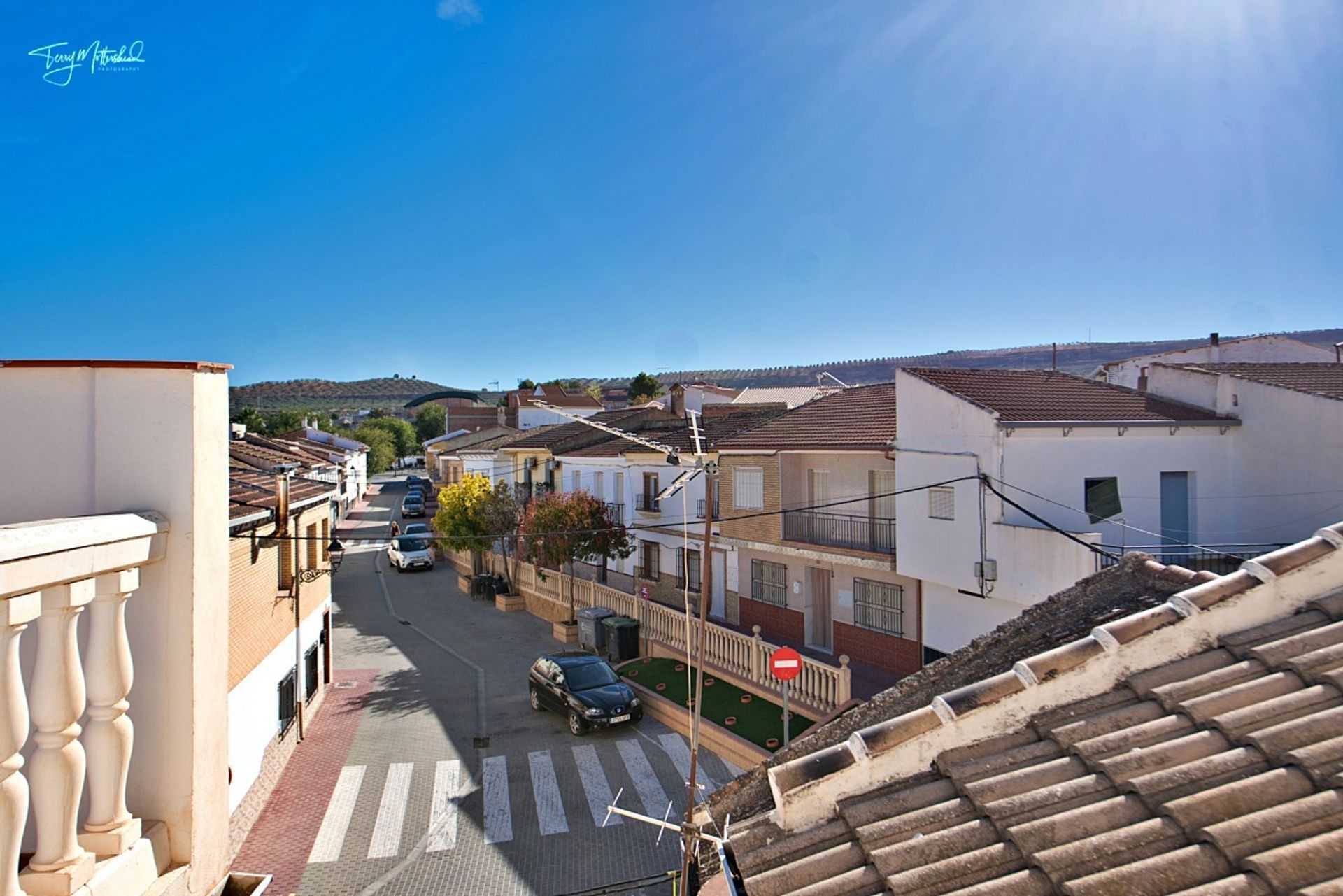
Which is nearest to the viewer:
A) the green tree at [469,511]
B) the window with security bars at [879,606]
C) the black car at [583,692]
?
the black car at [583,692]

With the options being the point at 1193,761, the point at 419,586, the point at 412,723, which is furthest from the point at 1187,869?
the point at 419,586

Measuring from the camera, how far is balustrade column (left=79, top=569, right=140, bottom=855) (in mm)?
2471

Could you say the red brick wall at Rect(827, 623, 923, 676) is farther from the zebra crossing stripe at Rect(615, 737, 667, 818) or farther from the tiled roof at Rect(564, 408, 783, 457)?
the tiled roof at Rect(564, 408, 783, 457)

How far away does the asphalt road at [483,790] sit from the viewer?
35.1ft

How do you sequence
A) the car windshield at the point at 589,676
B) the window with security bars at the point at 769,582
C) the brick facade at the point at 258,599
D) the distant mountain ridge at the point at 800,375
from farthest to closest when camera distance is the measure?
the distant mountain ridge at the point at 800,375
the window with security bars at the point at 769,582
the car windshield at the point at 589,676
the brick facade at the point at 258,599

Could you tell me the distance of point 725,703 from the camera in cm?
1641

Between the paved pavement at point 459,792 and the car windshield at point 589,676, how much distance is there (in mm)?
948

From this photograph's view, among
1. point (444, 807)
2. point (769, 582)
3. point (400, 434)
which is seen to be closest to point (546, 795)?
point (444, 807)

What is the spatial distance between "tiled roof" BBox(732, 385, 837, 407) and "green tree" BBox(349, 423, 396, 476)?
201 ft

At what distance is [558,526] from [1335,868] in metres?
23.0

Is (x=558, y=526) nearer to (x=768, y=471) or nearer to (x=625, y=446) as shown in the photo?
(x=625, y=446)

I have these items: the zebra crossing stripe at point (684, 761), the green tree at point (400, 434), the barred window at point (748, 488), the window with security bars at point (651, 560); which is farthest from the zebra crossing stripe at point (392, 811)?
the green tree at point (400, 434)

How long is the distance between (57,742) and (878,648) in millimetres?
17650

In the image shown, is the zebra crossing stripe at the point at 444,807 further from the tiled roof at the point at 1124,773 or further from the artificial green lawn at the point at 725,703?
the tiled roof at the point at 1124,773
